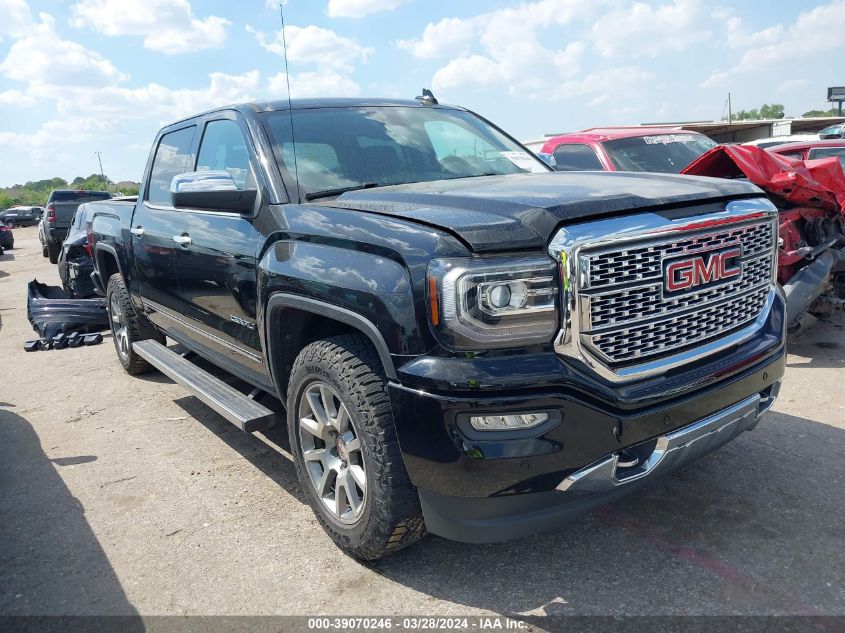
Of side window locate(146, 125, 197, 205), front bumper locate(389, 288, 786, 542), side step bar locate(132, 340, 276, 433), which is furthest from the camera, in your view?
side window locate(146, 125, 197, 205)

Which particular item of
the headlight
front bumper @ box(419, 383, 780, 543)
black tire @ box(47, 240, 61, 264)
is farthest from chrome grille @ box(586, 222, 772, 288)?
black tire @ box(47, 240, 61, 264)

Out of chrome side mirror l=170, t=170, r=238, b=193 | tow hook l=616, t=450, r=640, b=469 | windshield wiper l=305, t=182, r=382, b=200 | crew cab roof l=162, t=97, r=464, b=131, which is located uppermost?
crew cab roof l=162, t=97, r=464, b=131

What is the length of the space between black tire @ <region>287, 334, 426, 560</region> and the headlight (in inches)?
18.0

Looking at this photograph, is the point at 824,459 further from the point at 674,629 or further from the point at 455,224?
the point at 455,224

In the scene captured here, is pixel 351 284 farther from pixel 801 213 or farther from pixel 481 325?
pixel 801 213

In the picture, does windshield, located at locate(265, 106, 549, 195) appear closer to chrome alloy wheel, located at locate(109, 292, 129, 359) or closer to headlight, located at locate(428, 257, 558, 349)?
headlight, located at locate(428, 257, 558, 349)

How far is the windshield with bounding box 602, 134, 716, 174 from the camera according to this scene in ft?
24.8

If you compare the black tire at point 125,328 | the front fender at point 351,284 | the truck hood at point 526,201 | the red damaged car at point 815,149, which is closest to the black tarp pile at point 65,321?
the black tire at point 125,328

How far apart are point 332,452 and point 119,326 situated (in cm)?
410

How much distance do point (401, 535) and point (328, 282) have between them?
1.02m

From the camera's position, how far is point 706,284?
8.67ft

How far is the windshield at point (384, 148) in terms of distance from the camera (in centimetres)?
348

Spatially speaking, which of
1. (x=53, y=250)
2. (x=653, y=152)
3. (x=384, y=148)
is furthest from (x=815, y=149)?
(x=53, y=250)

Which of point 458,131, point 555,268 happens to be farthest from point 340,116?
point 555,268
